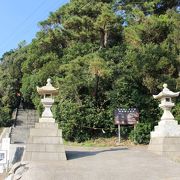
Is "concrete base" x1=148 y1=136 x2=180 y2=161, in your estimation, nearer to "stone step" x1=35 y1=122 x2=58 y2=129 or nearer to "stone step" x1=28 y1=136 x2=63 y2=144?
"stone step" x1=28 y1=136 x2=63 y2=144

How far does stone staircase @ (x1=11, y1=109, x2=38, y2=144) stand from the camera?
24.9m

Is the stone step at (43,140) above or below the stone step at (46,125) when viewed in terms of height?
below

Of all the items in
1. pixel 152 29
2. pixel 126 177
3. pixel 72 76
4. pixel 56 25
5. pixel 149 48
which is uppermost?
pixel 56 25

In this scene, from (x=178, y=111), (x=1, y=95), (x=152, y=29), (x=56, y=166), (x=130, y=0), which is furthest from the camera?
(x=1, y=95)

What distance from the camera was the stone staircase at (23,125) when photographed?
24942 mm

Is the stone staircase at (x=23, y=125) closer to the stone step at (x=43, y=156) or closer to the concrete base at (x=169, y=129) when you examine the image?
the stone step at (x=43, y=156)

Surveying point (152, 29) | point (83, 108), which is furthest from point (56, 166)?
point (152, 29)

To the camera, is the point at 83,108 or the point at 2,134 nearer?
the point at 83,108

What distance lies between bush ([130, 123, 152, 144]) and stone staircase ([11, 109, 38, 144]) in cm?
842

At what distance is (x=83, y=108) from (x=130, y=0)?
8755 mm

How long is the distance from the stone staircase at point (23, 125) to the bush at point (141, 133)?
842cm

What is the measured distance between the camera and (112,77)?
20.1 meters

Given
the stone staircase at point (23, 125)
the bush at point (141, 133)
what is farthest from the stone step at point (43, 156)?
the stone staircase at point (23, 125)

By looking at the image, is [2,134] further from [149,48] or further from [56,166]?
[56,166]
